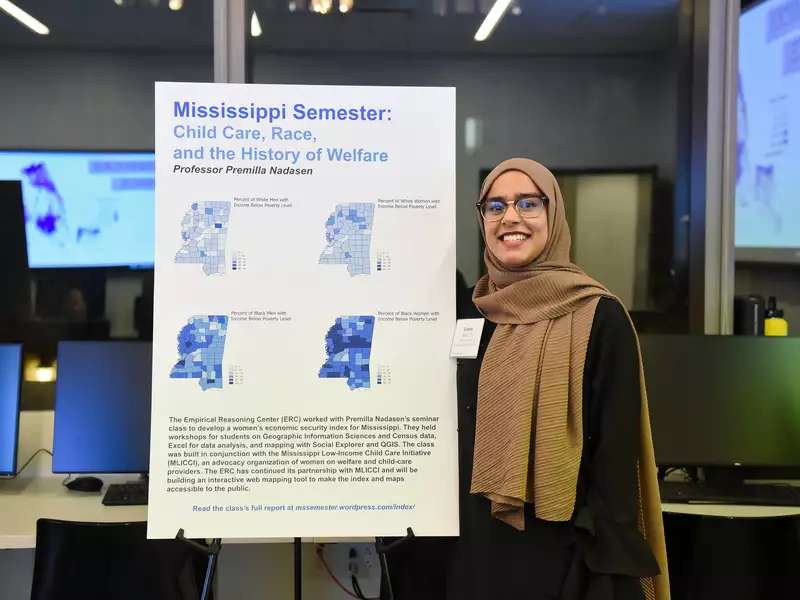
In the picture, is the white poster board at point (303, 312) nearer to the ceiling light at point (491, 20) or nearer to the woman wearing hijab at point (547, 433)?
the woman wearing hijab at point (547, 433)

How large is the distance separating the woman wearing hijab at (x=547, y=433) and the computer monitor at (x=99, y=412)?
1.18 m

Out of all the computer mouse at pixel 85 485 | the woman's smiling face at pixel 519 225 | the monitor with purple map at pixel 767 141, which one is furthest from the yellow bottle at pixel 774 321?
the computer mouse at pixel 85 485

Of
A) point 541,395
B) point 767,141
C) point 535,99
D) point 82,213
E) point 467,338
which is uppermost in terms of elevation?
point 535,99

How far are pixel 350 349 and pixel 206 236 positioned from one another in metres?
0.43

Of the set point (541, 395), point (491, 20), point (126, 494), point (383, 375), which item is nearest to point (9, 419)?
point (126, 494)

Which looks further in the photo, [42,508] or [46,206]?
[46,206]

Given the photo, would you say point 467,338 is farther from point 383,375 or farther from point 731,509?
point 731,509

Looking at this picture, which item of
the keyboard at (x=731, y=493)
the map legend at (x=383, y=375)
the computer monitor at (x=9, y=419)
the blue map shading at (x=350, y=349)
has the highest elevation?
the blue map shading at (x=350, y=349)

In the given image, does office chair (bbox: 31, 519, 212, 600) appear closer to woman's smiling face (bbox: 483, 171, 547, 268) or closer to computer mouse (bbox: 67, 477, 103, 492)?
computer mouse (bbox: 67, 477, 103, 492)

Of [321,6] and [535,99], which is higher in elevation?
[321,6]

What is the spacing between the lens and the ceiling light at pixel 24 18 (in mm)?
3100

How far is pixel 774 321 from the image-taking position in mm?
2541

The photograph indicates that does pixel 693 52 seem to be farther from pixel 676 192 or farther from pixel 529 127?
pixel 529 127

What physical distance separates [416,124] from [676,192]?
1.89 m
